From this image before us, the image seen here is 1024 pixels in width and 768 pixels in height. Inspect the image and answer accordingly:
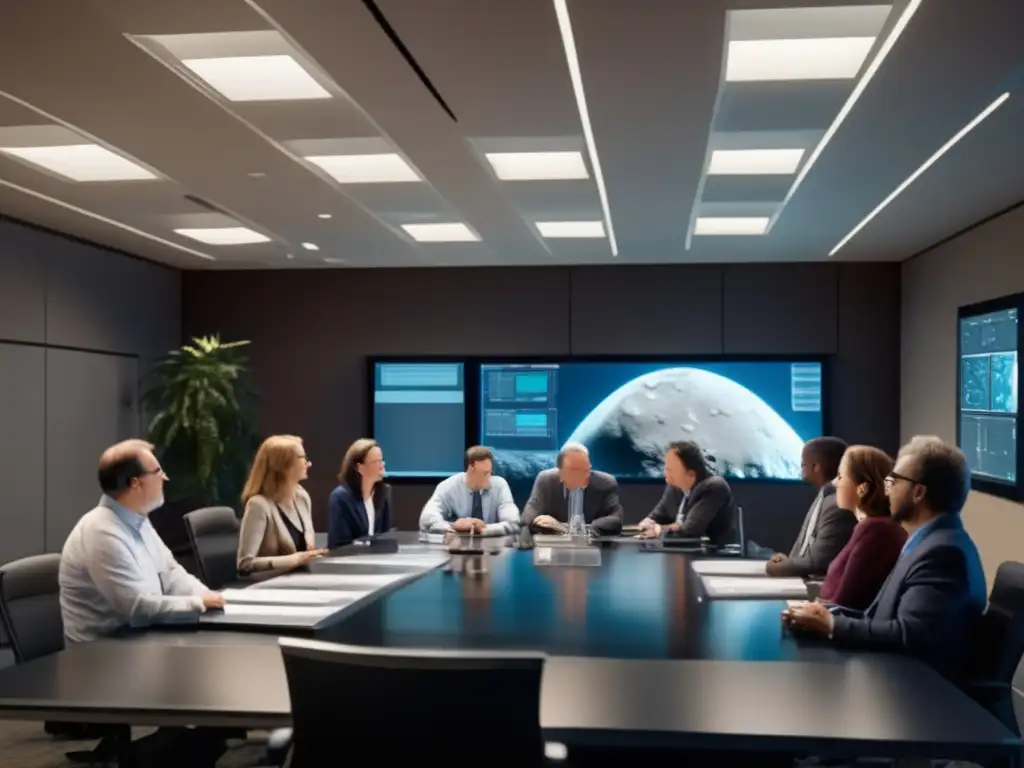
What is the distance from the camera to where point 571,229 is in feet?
23.1

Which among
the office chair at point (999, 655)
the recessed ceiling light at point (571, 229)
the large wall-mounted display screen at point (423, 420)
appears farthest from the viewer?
the large wall-mounted display screen at point (423, 420)

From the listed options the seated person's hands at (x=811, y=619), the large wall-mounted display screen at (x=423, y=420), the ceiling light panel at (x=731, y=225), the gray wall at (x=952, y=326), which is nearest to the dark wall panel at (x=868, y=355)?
the gray wall at (x=952, y=326)

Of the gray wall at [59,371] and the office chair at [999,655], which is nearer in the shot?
the office chair at [999,655]

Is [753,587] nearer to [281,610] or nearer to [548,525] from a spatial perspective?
[281,610]

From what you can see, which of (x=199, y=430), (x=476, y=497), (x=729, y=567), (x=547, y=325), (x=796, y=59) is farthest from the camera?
(x=547, y=325)

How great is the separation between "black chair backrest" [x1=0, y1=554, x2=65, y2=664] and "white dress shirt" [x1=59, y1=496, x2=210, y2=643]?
0.07 m

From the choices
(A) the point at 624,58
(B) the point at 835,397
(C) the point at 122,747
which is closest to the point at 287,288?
(B) the point at 835,397

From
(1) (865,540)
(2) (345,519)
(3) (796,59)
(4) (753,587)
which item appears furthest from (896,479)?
(2) (345,519)

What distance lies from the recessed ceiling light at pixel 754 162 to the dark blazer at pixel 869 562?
2453mm

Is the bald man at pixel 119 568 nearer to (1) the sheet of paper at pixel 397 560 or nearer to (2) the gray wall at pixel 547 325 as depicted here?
(1) the sheet of paper at pixel 397 560

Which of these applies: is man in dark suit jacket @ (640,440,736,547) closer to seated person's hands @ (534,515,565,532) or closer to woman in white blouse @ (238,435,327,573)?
seated person's hands @ (534,515,565,532)

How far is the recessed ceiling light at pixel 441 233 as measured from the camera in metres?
6.99

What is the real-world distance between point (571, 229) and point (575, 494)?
2.23 metres

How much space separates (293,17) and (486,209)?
3076 mm
